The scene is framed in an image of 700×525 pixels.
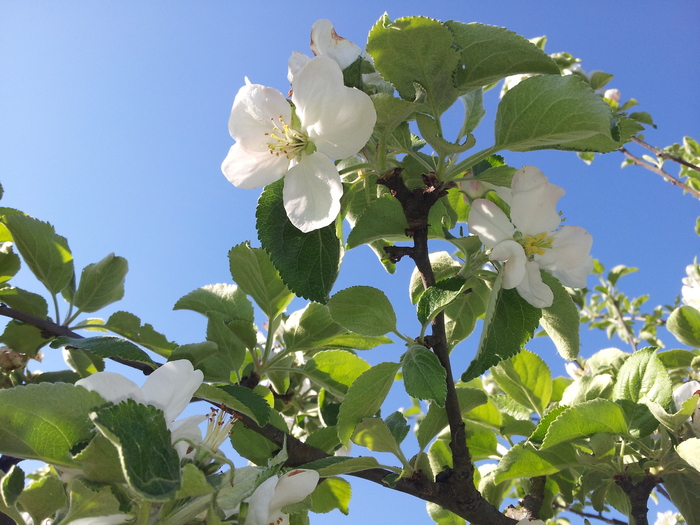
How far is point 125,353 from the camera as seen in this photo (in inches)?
39.0

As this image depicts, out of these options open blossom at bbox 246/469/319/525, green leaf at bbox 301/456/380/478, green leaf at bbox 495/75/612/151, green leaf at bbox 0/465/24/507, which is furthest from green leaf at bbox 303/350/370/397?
green leaf at bbox 0/465/24/507

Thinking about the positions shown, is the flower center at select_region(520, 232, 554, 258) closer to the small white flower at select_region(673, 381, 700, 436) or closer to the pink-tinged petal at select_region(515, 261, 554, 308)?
the pink-tinged petal at select_region(515, 261, 554, 308)

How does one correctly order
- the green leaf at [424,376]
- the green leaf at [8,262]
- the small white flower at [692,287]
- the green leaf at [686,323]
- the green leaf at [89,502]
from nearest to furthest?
1. the green leaf at [89,502]
2. the green leaf at [424,376]
3. the green leaf at [8,262]
4. the green leaf at [686,323]
5. the small white flower at [692,287]

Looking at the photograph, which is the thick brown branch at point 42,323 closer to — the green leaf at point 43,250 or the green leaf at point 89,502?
the green leaf at point 43,250

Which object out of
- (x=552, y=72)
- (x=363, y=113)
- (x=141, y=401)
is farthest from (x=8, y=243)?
(x=552, y=72)

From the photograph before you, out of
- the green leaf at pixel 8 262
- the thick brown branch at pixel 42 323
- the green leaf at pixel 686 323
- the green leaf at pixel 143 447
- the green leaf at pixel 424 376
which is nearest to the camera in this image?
the green leaf at pixel 143 447

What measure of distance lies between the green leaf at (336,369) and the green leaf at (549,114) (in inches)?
24.2

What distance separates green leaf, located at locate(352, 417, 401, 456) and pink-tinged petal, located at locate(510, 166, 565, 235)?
0.49 m

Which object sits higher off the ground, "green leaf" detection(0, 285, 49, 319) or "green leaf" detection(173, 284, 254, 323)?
"green leaf" detection(173, 284, 254, 323)

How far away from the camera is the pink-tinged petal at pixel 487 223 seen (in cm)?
104

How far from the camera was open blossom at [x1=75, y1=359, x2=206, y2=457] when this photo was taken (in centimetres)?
73

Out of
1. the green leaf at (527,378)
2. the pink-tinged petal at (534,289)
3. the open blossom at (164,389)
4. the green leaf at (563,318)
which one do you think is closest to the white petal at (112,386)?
the open blossom at (164,389)

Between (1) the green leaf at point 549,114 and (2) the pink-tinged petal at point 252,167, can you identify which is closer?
(1) the green leaf at point 549,114

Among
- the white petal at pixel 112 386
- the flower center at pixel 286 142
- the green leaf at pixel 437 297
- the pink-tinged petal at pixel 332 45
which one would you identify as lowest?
the white petal at pixel 112 386
